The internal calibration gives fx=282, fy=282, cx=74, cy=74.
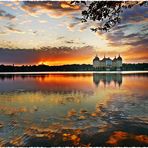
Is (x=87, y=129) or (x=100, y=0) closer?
(x=100, y=0)

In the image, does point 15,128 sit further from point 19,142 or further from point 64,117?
point 64,117

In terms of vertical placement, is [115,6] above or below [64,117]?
above

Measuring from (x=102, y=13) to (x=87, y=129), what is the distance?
538 centimetres

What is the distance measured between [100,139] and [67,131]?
1.81 m

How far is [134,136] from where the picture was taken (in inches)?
448

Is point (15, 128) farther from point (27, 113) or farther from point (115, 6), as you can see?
point (115, 6)

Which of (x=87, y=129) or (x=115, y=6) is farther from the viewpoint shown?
(x=87, y=129)

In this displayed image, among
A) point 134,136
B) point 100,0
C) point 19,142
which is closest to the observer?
point 100,0

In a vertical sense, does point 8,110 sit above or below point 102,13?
below

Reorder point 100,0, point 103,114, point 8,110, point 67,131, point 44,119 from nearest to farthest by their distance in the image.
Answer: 1. point 100,0
2. point 67,131
3. point 44,119
4. point 103,114
5. point 8,110

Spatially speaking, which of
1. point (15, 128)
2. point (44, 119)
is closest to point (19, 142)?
point (15, 128)

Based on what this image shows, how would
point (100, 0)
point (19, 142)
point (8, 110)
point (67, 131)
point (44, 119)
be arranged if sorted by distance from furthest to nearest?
1. point (8, 110)
2. point (44, 119)
3. point (67, 131)
4. point (19, 142)
5. point (100, 0)

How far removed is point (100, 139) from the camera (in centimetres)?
1086

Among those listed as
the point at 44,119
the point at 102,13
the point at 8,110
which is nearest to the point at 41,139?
the point at 44,119
